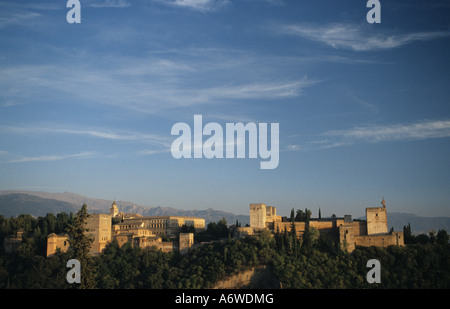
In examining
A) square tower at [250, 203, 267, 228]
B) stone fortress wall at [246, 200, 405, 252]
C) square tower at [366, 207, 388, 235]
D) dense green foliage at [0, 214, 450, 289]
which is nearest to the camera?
dense green foliage at [0, 214, 450, 289]

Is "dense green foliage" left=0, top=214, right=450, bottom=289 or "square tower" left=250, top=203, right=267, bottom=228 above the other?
A: "square tower" left=250, top=203, right=267, bottom=228

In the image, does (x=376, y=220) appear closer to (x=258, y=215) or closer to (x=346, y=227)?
(x=346, y=227)

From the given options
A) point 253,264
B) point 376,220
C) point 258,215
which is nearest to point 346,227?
point 376,220

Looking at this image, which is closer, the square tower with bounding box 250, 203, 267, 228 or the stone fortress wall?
the stone fortress wall

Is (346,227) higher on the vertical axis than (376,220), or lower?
lower

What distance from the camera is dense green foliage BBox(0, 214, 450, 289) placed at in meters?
56.9

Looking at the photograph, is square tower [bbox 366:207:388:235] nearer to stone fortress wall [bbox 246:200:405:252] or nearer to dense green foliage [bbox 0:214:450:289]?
stone fortress wall [bbox 246:200:405:252]

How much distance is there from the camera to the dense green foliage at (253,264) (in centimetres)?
5688

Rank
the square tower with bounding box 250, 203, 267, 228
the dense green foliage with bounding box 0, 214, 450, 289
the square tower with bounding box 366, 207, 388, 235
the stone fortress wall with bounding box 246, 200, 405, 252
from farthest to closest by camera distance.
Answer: the square tower with bounding box 250, 203, 267, 228
the square tower with bounding box 366, 207, 388, 235
the stone fortress wall with bounding box 246, 200, 405, 252
the dense green foliage with bounding box 0, 214, 450, 289

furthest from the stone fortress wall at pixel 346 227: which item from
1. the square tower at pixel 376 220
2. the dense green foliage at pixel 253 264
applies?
the dense green foliage at pixel 253 264

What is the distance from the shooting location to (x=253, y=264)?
61.0 m

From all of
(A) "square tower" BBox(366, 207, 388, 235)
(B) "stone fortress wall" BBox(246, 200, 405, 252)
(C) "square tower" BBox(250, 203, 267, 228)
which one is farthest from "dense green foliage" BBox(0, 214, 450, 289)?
(C) "square tower" BBox(250, 203, 267, 228)
